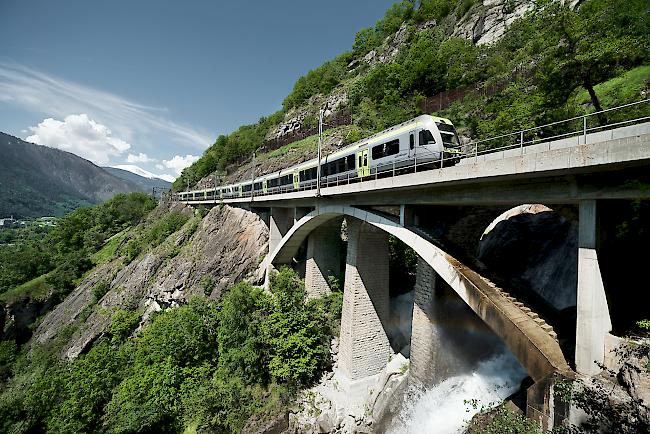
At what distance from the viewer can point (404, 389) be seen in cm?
1198

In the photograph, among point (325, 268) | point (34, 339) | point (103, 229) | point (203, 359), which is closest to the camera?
point (203, 359)

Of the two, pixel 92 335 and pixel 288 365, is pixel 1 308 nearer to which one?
pixel 92 335

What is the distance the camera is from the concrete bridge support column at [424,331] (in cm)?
1088

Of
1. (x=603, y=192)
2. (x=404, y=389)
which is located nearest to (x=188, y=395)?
(x=404, y=389)

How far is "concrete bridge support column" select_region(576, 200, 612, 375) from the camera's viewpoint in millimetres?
5684

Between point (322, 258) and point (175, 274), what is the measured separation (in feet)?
60.9

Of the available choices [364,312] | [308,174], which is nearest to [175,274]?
[308,174]

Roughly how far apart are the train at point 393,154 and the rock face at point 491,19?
30407mm

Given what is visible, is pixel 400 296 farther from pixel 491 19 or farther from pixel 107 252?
pixel 107 252

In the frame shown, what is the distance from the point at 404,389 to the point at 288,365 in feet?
19.1

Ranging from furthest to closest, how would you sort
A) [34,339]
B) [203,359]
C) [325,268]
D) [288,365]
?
1. [34,339]
2. [325,268]
3. [203,359]
4. [288,365]

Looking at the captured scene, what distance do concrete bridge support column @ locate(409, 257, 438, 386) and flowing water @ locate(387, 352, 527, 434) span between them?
58 cm

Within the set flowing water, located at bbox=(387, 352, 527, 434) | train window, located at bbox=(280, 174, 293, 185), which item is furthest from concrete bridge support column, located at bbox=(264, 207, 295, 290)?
flowing water, located at bbox=(387, 352, 527, 434)

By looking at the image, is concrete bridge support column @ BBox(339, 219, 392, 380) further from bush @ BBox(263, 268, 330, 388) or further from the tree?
the tree
